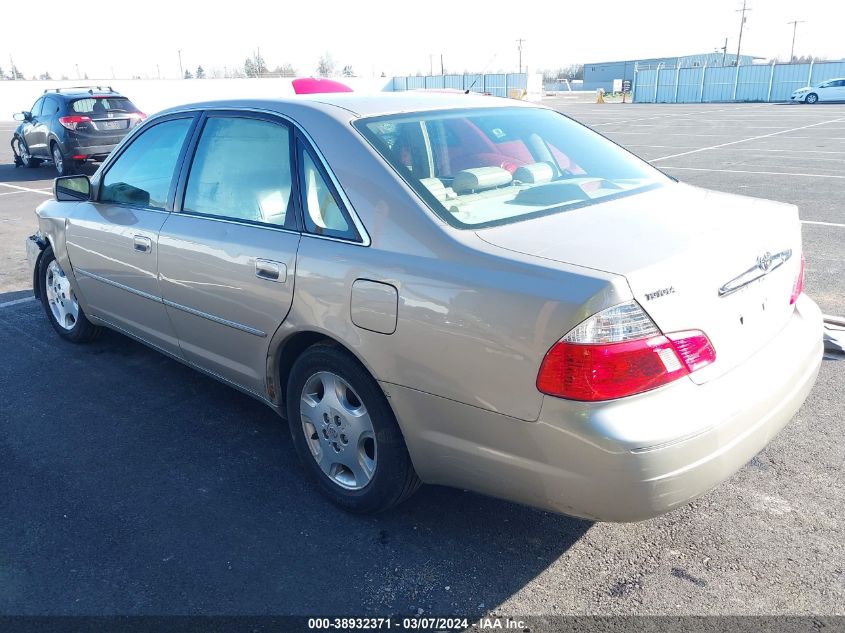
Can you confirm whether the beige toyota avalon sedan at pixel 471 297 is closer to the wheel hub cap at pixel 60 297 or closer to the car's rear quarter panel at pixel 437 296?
the car's rear quarter panel at pixel 437 296

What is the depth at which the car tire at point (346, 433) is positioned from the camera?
2789 millimetres

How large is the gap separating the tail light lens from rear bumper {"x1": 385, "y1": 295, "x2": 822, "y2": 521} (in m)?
0.04

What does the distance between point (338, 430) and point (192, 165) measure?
1.65 m

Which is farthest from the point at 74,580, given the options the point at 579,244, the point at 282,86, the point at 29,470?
the point at 282,86

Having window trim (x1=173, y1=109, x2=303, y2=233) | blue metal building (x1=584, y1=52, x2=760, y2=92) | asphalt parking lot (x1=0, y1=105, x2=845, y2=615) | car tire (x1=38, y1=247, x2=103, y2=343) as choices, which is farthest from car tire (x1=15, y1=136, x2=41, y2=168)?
blue metal building (x1=584, y1=52, x2=760, y2=92)

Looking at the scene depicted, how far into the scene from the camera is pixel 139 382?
451 cm

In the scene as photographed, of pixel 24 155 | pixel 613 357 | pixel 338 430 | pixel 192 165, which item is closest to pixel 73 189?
pixel 192 165

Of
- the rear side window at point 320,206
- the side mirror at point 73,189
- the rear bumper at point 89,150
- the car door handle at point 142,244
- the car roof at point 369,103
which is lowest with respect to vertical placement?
the rear bumper at point 89,150

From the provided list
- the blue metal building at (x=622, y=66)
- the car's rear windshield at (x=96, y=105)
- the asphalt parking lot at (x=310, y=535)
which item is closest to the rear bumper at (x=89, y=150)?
the car's rear windshield at (x=96, y=105)

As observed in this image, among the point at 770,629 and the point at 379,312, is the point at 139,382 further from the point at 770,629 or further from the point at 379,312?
the point at 770,629

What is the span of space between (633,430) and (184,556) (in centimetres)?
181

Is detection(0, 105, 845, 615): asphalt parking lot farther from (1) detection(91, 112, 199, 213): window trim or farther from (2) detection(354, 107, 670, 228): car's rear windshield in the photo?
(2) detection(354, 107, 670, 228): car's rear windshield

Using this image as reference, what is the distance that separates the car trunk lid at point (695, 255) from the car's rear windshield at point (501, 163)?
0.17m

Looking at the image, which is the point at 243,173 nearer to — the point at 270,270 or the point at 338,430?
the point at 270,270
